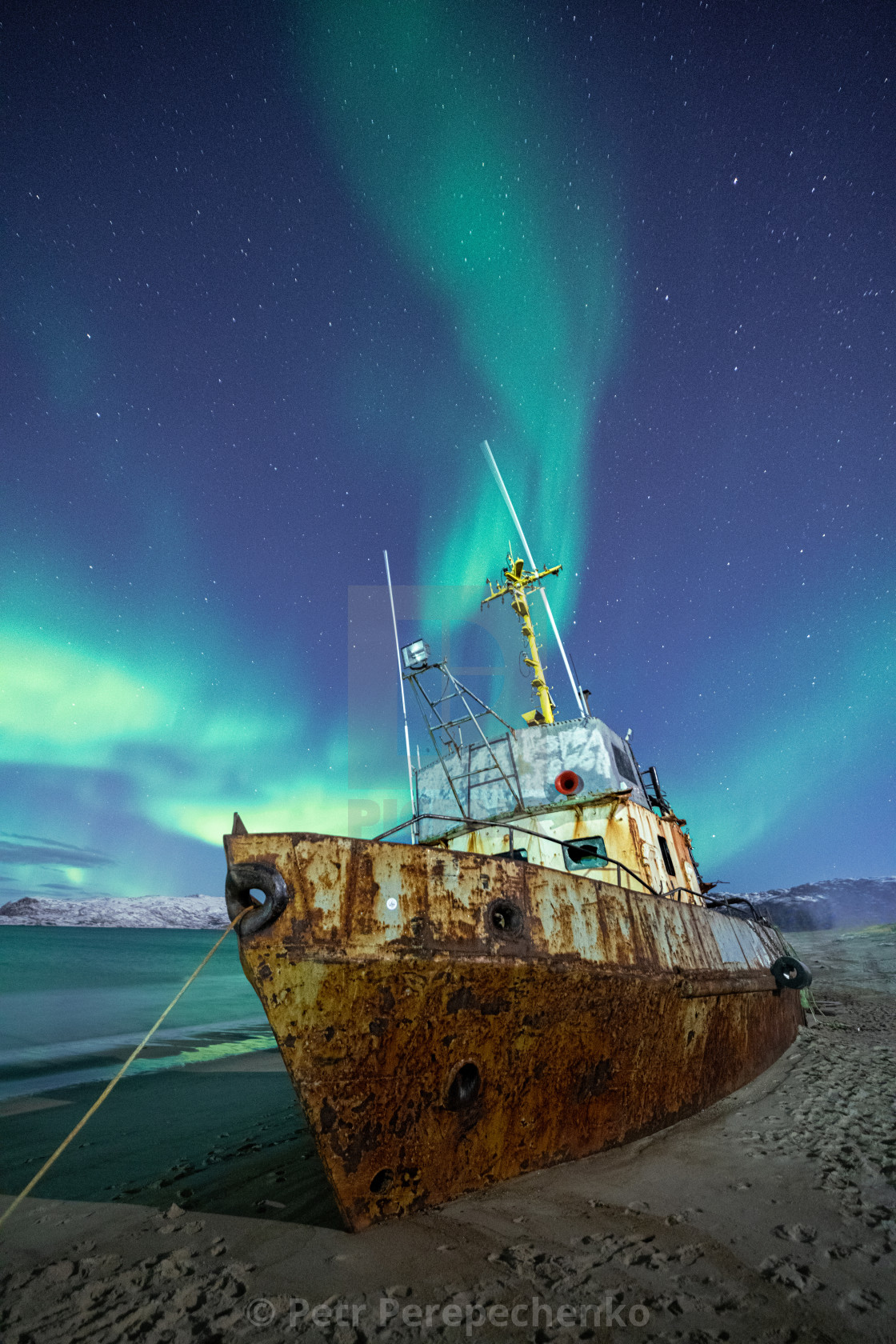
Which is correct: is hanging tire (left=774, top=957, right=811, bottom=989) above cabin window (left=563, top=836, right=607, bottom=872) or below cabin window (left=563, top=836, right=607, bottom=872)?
below

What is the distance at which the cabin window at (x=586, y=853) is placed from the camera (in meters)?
6.82

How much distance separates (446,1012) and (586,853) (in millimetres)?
3629

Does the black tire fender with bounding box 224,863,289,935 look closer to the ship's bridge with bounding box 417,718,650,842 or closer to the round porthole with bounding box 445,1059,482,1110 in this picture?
the round porthole with bounding box 445,1059,482,1110

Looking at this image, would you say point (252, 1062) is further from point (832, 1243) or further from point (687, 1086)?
point (832, 1243)

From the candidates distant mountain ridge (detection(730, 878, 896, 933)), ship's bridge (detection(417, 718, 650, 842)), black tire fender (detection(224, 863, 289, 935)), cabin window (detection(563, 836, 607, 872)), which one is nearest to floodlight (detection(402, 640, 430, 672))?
ship's bridge (detection(417, 718, 650, 842))

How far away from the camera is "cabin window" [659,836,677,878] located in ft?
26.9

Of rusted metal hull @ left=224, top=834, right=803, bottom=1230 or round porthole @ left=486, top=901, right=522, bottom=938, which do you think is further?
round porthole @ left=486, top=901, right=522, bottom=938

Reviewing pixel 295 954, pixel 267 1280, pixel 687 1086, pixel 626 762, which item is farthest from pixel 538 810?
pixel 267 1280

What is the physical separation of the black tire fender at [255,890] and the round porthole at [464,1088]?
1.59 meters
